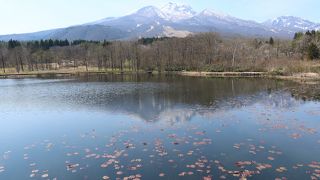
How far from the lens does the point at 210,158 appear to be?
16734 mm

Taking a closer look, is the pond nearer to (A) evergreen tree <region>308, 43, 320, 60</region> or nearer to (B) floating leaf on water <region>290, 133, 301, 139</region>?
(B) floating leaf on water <region>290, 133, 301, 139</region>

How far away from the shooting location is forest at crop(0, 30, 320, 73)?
87062 mm

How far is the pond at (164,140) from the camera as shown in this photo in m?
15.2

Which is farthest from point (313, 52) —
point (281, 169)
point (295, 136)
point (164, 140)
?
→ point (281, 169)

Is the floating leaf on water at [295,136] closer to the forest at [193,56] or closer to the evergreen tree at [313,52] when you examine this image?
the forest at [193,56]

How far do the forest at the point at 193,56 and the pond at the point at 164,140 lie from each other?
48118 mm

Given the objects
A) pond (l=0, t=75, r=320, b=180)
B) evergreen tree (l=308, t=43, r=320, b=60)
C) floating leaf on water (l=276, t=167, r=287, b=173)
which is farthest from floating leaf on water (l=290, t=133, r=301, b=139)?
evergreen tree (l=308, t=43, r=320, b=60)

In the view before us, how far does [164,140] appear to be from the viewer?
20.6 m

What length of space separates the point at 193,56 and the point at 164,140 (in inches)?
3724

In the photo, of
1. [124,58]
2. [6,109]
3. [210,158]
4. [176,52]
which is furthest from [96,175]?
[124,58]

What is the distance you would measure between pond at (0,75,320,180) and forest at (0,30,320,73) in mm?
48118

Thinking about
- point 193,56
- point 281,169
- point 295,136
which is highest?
point 193,56

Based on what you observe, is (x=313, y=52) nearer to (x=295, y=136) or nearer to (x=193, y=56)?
(x=193, y=56)

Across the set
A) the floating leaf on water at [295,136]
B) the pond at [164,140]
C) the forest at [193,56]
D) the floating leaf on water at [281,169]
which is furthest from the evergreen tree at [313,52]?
the floating leaf on water at [281,169]
